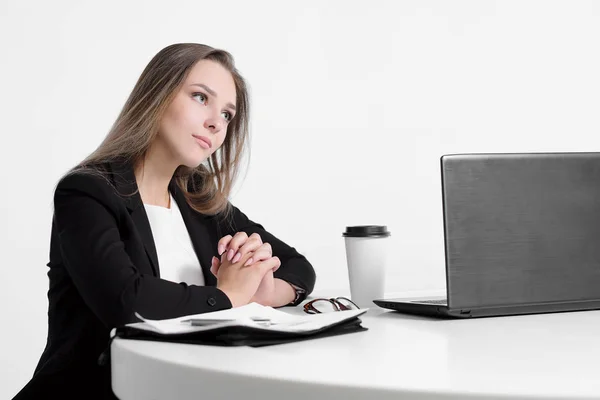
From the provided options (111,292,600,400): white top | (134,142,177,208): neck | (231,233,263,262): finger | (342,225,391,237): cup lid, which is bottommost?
(111,292,600,400): white top

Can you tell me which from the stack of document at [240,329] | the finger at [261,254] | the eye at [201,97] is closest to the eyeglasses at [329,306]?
the finger at [261,254]

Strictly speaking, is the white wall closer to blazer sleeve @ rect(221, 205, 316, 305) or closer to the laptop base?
blazer sleeve @ rect(221, 205, 316, 305)

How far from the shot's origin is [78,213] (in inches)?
57.7

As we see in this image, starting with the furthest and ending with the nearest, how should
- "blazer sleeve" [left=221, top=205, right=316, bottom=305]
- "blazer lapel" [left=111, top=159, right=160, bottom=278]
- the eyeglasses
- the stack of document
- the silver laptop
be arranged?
1. "blazer sleeve" [left=221, top=205, right=316, bottom=305]
2. "blazer lapel" [left=111, top=159, right=160, bottom=278]
3. the eyeglasses
4. the silver laptop
5. the stack of document

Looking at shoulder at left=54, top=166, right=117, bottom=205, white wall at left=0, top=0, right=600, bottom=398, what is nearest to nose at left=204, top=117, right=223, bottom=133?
shoulder at left=54, top=166, right=117, bottom=205

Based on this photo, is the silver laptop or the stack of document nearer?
the stack of document

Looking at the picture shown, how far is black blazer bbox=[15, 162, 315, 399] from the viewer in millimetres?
1272

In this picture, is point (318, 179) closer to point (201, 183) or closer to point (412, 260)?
point (412, 260)

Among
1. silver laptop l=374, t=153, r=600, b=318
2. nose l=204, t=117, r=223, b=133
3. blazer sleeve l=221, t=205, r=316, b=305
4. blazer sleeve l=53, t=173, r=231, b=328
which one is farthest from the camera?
nose l=204, t=117, r=223, b=133

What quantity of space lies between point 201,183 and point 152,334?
1.23m

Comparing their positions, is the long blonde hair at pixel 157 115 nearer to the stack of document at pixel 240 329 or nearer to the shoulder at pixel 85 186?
the shoulder at pixel 85 186

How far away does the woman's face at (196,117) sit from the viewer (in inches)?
72.0

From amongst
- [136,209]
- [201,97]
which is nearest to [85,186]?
[136,209]

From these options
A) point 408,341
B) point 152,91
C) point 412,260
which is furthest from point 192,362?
point 412,260
